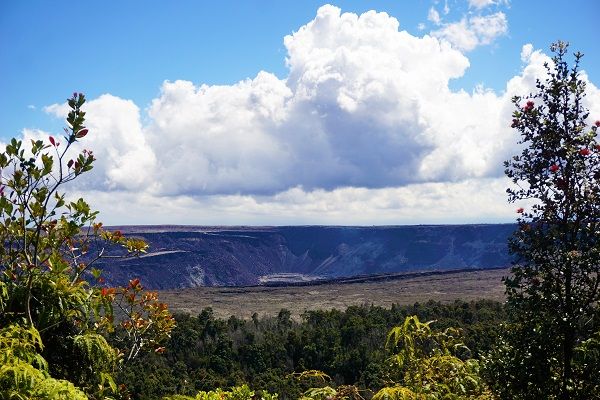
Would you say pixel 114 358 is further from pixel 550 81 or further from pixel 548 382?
pixel 550 81

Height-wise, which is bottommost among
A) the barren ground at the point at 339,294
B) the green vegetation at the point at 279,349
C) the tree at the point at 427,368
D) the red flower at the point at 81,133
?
the barren ground at the point at 339,294

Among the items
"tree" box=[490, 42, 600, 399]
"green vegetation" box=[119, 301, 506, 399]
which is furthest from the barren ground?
"tree" box=[490, 42, 600, 399]

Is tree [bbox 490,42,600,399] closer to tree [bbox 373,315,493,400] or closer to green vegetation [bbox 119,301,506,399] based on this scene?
tree [bbox 373,315,493,400]

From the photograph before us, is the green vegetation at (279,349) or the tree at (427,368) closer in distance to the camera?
the tree at (427,368)

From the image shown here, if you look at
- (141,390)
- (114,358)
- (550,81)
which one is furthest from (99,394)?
(141,390)

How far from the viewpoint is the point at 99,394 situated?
6039 millimetres

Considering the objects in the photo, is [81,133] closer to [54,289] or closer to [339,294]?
[54,289]

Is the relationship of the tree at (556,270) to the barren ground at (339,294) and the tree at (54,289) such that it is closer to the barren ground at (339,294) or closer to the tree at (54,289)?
the tree at (54,289)

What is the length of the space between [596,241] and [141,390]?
44113mm

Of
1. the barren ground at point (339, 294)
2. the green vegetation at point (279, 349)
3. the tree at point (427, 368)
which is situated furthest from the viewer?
the barren ground at point (339, 294)

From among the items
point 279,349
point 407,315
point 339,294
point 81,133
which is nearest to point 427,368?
point 407,315

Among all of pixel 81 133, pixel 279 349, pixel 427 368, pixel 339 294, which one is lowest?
pixel 339 294

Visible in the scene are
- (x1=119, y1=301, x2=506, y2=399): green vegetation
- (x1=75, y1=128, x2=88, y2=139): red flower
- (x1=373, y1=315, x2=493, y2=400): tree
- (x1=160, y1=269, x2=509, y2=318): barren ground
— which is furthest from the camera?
(x1=160, y1=269, x2=509, y2=318): barren ground

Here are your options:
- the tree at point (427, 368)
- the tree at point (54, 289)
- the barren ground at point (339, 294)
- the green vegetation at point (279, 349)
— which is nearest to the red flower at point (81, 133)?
the tree at point (54, 289)
